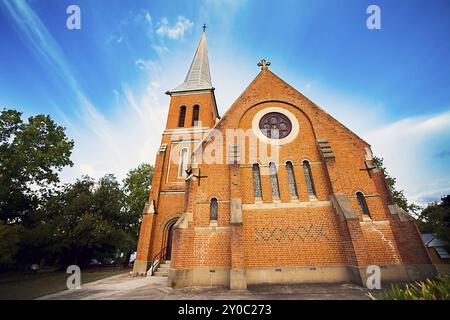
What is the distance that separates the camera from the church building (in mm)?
8555

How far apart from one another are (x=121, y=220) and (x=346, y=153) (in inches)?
995

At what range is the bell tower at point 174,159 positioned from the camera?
1341cm

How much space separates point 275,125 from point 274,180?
3661mm

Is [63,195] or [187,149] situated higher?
A: [187,149]

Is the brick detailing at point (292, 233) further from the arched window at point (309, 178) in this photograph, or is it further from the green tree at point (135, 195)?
the green tree at point (135, 195)

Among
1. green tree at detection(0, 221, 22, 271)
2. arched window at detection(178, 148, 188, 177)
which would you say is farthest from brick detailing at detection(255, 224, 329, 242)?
green tree at detection(0, 221, 22, 271)

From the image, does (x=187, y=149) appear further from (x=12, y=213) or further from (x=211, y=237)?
(x=12, y=213)

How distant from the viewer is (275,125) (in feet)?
39.5

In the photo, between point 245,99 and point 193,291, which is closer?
point 193,291

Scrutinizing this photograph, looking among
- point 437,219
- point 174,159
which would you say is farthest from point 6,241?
point 437,219

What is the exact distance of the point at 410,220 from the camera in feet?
28.5

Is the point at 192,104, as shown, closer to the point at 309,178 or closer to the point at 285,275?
the point at 309,178

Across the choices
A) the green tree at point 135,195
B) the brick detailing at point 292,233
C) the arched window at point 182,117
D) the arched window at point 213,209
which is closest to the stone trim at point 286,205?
the brick detailing at point 292,233

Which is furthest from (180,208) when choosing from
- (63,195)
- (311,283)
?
(63,195)
